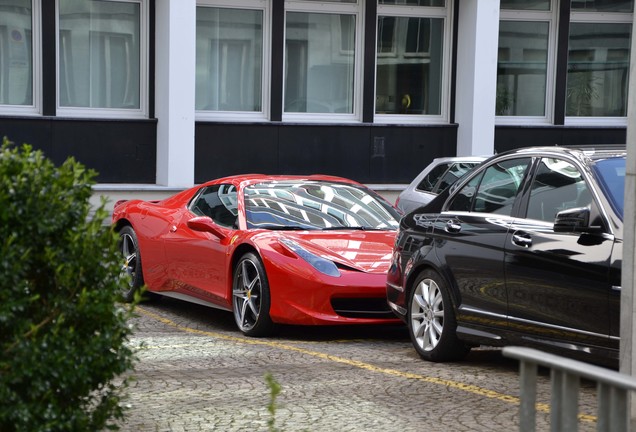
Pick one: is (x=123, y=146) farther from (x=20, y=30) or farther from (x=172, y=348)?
(x=172, y=348)

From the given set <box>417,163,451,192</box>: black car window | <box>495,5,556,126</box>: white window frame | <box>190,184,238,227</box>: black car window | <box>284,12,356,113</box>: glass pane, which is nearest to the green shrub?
<box>190,184,238,227</box>: black car window

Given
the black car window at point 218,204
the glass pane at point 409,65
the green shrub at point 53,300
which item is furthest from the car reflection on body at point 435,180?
the green shrub at point 53,300

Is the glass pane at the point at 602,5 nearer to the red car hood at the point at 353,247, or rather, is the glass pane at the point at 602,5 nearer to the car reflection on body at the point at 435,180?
the car reflection on body at the point at 435,180

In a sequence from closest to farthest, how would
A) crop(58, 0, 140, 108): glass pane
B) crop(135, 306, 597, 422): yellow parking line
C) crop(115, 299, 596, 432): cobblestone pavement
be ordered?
crop(115, 299, 596, 432): cobblestone pavement
crop(135, 306, 597, 422): yellow parking line
crop(58, 0, 140, 108): glass pane

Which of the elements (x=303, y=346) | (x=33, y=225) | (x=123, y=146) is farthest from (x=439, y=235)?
(x=123, y=146)

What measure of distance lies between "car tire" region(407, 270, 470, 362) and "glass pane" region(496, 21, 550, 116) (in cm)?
1566

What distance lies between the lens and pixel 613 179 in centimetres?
754

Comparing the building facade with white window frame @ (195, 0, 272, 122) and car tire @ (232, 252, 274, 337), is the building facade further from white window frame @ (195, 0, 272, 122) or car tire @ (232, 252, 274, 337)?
car tire @ (232, 252, 274, 337)

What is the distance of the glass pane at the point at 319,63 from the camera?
2258 centimetres

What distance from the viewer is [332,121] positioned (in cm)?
2262

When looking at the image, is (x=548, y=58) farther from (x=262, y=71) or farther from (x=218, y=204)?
(x=218, y=204)

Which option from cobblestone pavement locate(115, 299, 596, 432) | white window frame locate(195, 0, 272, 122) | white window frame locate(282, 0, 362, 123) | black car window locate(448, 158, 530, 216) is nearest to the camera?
cobblestone pavement locate(115, 299, 596, 432)

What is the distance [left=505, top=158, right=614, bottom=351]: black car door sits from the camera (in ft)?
23.5

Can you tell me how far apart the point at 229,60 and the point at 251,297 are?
12950mm
